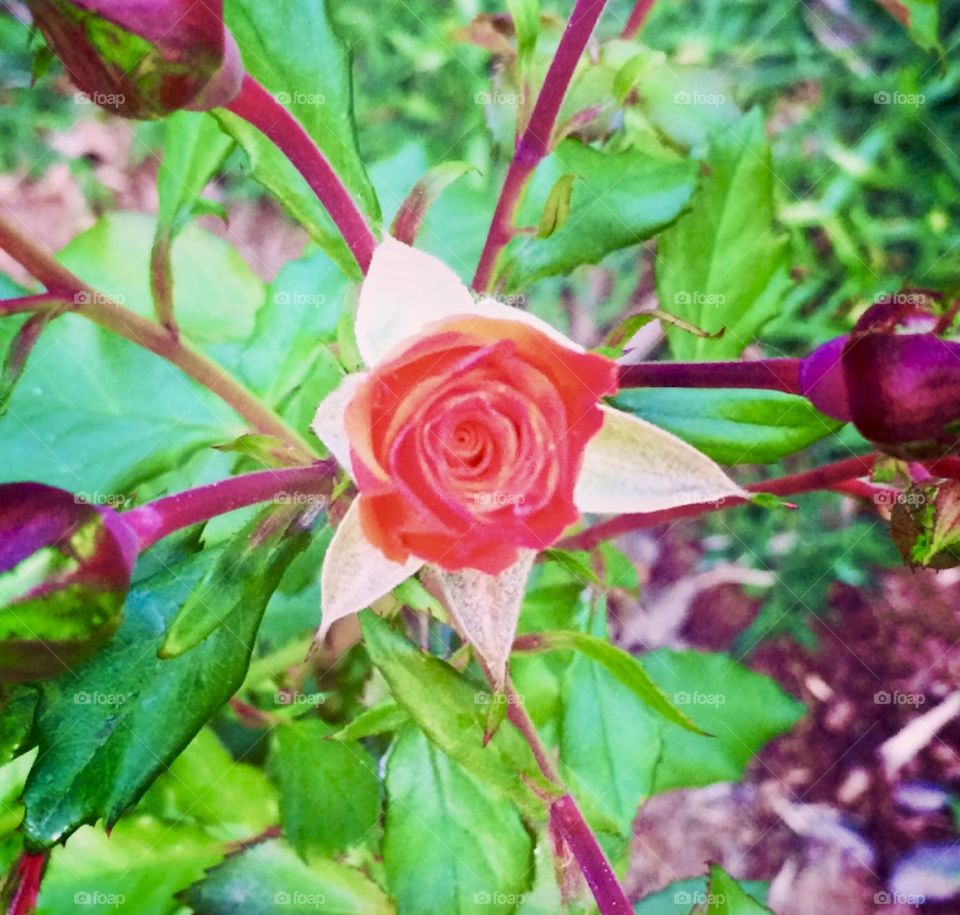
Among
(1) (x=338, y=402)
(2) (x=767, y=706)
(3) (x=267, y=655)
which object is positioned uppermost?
(1) (x=338, y=402)

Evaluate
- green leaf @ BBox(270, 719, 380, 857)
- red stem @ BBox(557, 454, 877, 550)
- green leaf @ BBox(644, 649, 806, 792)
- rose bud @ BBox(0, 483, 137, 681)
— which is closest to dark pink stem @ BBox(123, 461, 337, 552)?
rose bud @ BBox(0, 483, 137, 681)

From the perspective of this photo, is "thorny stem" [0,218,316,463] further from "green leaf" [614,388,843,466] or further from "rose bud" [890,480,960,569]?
"rose bud" [890,480,960,569]

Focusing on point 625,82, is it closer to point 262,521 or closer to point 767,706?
point 262,521

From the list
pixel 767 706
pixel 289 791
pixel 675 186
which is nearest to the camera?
pixel 675 186

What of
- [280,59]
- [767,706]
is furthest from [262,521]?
[767,706]

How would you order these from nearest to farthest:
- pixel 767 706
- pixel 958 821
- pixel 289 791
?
1. pixel 289 791
2. pixel 767 706
3. pixel 958 821

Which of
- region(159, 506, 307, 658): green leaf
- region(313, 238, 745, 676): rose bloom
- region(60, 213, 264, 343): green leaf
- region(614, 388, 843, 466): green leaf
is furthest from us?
region(60, 213, 264, 343): green leaf

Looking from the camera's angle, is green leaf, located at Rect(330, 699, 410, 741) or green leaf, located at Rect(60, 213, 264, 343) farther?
green leaf, located at Rect(60, 213, 264, 343)
